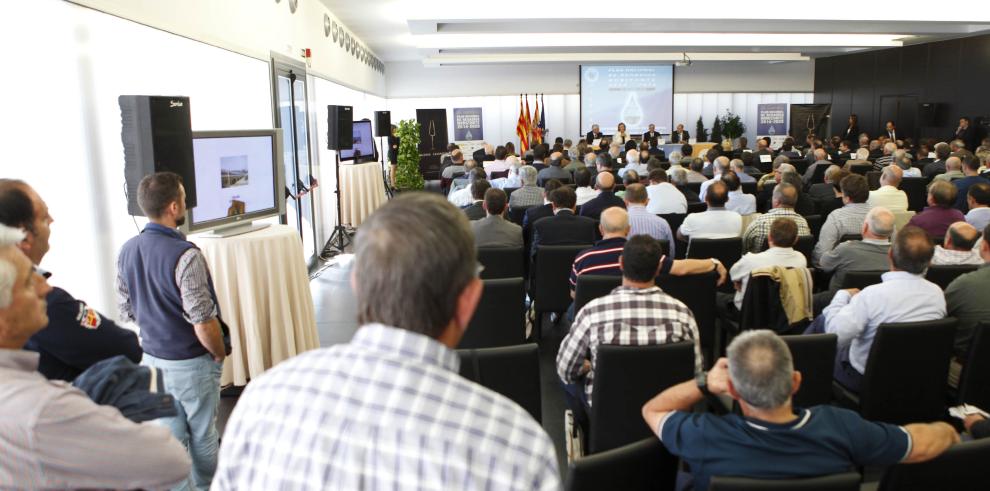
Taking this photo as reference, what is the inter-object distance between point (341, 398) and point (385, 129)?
40.9 ft

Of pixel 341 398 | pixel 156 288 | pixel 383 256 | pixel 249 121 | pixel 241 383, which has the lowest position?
pixel 241 383

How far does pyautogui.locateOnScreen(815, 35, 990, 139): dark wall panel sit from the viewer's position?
613 inches

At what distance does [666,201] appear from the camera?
6.93 m

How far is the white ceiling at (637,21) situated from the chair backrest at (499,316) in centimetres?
678

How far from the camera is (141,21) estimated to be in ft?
13.8

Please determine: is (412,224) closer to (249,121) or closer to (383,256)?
(383,256)

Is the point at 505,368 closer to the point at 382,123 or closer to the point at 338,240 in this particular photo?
the point at 338,240

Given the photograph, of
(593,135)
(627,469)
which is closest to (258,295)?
(627,469)

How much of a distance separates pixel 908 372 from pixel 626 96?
16881 millimetres

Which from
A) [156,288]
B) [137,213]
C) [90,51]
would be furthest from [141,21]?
[156,288]

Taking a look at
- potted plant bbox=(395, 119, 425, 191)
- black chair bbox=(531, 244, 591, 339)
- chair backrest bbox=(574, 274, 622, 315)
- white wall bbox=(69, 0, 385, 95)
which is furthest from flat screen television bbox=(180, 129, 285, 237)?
potted plant bbox=(395, 119, 425, 191)

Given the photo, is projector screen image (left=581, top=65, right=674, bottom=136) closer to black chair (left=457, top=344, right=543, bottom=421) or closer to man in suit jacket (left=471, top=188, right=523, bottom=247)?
man in suit jacket (left=471, top=188, right=523, bottom=247)

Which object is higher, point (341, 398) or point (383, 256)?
point (383, 256)

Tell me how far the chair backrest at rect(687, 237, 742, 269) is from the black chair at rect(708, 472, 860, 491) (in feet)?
10.8
